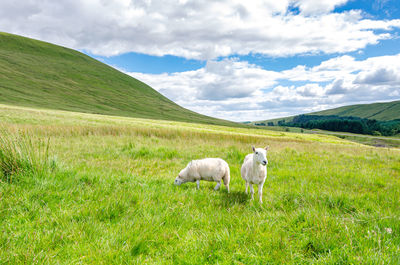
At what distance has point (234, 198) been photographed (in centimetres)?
611

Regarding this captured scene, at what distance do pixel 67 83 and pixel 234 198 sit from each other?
159m

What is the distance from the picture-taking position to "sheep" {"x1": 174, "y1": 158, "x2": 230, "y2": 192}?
23.4ft

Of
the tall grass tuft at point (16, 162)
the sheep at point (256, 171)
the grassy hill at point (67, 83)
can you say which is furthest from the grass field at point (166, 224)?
the grassy hill at point (67, 83)

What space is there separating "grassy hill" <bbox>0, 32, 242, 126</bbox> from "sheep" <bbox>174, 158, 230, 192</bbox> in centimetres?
9258

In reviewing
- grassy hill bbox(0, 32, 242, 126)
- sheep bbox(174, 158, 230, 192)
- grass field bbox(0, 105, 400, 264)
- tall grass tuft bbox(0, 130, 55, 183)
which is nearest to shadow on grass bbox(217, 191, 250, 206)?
grass field bbox(0, 105, 400, 264)

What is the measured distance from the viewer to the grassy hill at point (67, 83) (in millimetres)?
98000

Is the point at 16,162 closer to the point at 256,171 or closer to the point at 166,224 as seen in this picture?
the point at 166,224

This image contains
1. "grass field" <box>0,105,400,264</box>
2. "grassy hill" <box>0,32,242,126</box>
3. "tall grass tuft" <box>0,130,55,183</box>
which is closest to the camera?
"grass field" <box>0,105,400,264</box>

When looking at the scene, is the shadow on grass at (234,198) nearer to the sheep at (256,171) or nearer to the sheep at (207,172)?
the sheep at (256,171)

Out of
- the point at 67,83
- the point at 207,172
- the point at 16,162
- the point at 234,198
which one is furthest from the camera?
the point at 67,83

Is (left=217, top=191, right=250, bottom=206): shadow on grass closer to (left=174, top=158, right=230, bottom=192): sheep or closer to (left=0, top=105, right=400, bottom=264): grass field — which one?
(left=0, top=105, right=400, bottom=264): grass field

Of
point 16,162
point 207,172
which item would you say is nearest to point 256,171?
point 207,172

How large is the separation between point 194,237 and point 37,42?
24052 cm

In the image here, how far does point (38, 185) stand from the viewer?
5078mm
